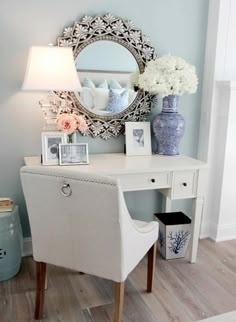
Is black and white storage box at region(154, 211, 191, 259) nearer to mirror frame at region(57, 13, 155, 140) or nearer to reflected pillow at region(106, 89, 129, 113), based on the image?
mirror frame at region(57, 13, 155, 140)

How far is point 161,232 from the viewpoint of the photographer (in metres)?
2.53

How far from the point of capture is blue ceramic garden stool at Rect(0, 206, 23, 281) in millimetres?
2137

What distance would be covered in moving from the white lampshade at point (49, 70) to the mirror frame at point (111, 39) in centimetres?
26

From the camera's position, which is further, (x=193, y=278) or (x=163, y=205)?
(x=163, y=205)

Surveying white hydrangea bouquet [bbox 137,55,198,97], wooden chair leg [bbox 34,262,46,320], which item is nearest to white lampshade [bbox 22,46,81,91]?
white hydrangea bouquet [bbox 137,55,198,97]

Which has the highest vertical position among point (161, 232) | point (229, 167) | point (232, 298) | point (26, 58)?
point (26, 58)

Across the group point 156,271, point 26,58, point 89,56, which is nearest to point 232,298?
point 156,271

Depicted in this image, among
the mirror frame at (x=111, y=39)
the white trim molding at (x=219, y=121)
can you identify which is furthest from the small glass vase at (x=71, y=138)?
the white trim molding at (x=219, y=121)

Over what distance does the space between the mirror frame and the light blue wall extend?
2.5 inches

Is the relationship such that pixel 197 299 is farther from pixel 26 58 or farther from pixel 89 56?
pixel 26 58

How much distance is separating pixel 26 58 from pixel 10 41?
0.14 m

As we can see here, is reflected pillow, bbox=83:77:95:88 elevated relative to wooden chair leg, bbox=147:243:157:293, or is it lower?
elevated

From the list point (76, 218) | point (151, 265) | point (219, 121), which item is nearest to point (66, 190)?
point (76, 218)

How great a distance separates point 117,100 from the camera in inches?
97.0
